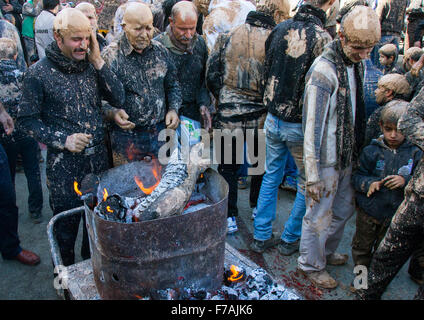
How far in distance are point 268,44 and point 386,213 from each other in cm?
188

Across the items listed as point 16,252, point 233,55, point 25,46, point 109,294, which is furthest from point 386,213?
point 25,46

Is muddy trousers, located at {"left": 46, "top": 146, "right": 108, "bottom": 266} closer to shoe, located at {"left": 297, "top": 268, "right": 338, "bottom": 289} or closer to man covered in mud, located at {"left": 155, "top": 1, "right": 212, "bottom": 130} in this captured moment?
man covered in mud, located at {"left": 155, "top": 1, "right": 212, "bottom": 130}

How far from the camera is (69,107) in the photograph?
2641 millimetres

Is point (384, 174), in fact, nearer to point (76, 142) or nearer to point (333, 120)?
point (333, 120)

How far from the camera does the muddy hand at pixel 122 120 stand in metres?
2.87

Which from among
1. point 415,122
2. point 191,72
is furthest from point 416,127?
point 191,72

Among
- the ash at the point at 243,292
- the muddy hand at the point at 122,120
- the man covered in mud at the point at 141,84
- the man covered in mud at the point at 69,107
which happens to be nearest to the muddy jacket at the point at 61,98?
the man covered in mud at the point at 69,107

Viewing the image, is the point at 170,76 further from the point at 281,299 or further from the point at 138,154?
the point at 281,299

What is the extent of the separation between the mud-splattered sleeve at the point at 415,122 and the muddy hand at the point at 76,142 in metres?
2.30

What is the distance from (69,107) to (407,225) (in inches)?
103

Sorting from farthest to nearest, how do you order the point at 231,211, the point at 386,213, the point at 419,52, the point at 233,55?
the point at 419,52, the point at 231,211, the point at 233,55, the point at 386,213

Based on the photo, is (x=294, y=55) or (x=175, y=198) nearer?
(x=175, y=198)

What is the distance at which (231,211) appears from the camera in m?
4.09

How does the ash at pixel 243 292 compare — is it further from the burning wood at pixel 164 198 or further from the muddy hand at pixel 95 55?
the muddy hand at pixel 95 55
